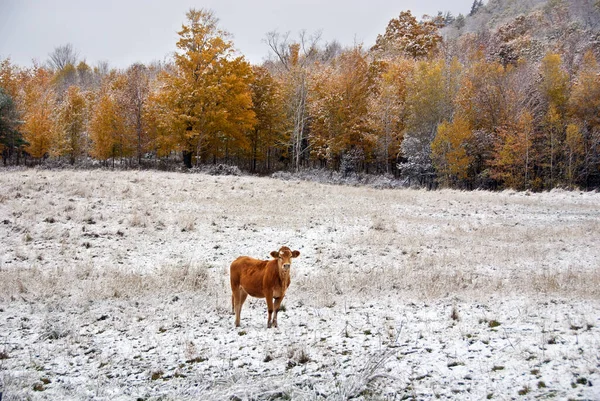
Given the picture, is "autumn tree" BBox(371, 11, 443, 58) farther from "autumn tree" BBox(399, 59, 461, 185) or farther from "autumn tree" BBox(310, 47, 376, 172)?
"autumn tree" BBox(399, 59, 461, 185)

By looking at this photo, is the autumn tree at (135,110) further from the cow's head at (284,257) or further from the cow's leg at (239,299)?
the cow's head at (284,257)

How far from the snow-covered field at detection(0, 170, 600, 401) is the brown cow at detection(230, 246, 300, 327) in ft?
2.63

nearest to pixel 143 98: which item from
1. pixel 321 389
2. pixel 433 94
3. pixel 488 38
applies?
pixel 433 94

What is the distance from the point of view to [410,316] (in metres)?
7.02

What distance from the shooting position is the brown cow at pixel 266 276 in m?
5.47

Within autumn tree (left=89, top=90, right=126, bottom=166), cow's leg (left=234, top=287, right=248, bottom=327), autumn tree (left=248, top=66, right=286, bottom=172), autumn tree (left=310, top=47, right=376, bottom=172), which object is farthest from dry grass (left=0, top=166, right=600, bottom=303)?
autumn tree (left=248, top=66, right=286, bottom=172)

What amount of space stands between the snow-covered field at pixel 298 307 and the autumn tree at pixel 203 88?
19.3 metres

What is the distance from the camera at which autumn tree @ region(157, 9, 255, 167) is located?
1412 inches

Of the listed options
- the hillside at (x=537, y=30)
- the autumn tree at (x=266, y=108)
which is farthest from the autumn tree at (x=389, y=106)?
the hillside at (x=537, y=30)

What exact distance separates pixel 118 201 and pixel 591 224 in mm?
21733

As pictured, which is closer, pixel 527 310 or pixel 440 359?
pixel 440 359

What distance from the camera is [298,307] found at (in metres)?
7.76

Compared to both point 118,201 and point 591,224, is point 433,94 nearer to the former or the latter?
point 591,224

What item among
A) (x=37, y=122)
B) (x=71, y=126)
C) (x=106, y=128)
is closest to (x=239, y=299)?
(x=106, y=128)
